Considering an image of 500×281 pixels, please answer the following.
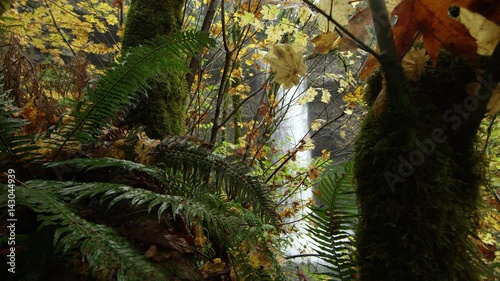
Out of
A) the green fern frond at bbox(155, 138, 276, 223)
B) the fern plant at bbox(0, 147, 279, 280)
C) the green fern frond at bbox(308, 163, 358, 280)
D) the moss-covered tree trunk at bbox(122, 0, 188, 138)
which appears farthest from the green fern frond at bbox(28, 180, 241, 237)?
the moss-covered tree trunk at bbox(122, 0, 188, 138)

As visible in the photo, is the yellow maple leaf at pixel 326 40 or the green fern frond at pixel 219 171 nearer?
the yellow maple leaf at pixel 326 40

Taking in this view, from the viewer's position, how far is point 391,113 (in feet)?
2.35

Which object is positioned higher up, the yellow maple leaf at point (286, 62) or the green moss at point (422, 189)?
the yellow maple leaf at point (286, 62)

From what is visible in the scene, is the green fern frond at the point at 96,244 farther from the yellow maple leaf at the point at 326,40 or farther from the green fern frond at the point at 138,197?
the yellow maple leaf at the point at 326,40

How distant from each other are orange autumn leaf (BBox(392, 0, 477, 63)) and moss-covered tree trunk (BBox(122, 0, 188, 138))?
1.38 meters

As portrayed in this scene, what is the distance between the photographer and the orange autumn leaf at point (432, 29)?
652 millimetres

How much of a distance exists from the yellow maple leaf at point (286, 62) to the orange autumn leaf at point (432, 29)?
0.91ft

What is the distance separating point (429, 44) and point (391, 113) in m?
0.18

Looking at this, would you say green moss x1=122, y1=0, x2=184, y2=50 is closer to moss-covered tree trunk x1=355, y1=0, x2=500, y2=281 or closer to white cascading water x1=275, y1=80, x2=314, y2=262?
white cascading water x1=275, y1=80, x2=314, y2=262

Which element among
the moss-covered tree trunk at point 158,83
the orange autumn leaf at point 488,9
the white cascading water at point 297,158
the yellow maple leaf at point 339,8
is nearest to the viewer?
the orange autumn leaf at point 488,9

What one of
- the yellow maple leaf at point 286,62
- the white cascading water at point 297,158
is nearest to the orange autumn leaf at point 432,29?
the yellow maple leaf at point 286,62

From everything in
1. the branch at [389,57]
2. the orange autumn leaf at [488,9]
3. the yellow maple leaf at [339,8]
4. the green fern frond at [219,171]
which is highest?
the yellow maple leaf at [339,8]

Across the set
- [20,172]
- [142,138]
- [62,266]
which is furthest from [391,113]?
[20,172]

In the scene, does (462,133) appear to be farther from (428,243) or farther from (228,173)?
(228,173)
